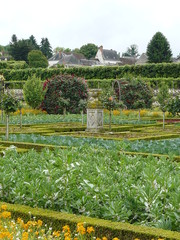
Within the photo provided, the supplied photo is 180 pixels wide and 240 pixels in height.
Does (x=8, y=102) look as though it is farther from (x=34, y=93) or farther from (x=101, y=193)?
(x=34, y=93)

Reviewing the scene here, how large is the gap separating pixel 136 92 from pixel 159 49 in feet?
110

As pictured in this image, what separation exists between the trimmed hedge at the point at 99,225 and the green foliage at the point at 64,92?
24.4 metres

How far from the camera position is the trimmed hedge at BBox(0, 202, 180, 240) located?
3.96 meters

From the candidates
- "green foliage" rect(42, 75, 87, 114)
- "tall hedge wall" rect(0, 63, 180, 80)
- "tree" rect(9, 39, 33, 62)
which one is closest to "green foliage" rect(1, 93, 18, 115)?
"green foliage" rect(42, 75, 87, 114)

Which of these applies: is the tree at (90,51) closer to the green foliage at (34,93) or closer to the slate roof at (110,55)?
the slate roof at (110,55)

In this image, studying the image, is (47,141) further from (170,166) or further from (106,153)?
(170,166)

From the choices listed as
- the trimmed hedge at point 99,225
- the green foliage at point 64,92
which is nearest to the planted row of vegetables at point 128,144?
the trimmed hedge at point 99,225

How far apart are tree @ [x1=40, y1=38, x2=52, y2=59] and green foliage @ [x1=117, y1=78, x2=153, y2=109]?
73.4m

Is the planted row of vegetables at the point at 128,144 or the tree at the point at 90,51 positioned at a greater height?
the tree at the point at 90,51

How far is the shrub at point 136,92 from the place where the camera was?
1056 inches

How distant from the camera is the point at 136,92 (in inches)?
1062

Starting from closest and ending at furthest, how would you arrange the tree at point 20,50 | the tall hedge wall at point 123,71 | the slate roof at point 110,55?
the tall hedge wall at point 123,71 < the tree at point 20,50 < the slate roof at point 110,55

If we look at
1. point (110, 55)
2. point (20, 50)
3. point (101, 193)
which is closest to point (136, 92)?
point (101, 193)

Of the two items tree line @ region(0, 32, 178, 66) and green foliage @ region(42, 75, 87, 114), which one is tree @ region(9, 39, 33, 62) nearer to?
tree line @ region(0, 32, 178, 66)
